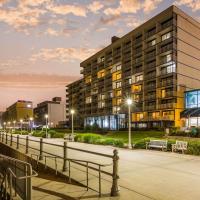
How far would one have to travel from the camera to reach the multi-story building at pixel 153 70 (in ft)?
206

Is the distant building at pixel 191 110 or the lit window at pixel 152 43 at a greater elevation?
the lit window at pixel 152 43

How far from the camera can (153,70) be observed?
2719 inches

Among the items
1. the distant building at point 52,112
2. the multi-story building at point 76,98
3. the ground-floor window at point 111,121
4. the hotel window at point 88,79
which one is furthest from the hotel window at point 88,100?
the distant building at point 52,112

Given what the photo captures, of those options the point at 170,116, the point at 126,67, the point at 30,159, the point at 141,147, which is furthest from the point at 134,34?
the point at 30,159

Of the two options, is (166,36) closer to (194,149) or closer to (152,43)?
(152,43)

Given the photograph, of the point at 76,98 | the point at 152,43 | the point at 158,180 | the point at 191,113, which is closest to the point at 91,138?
the point at 158,180

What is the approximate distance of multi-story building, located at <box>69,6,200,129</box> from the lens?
62.7m

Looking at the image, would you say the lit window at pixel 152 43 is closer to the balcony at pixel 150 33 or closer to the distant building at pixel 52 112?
the balcony at pixel 150 33

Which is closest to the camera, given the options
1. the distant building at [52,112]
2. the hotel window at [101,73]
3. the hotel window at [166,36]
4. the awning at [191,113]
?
the awning at [191,113]

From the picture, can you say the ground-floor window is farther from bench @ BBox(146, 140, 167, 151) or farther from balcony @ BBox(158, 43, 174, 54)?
bench @ BBox(146, 140, 167, 151)

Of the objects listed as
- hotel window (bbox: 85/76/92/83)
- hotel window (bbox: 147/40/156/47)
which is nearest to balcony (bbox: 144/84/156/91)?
hotel window (bbox: 147/40/156/47)

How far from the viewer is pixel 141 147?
23359 millimetres

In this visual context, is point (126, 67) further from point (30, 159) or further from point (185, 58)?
point (30, 159)

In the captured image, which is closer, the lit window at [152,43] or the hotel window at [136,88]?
the lit window at [152,43]
